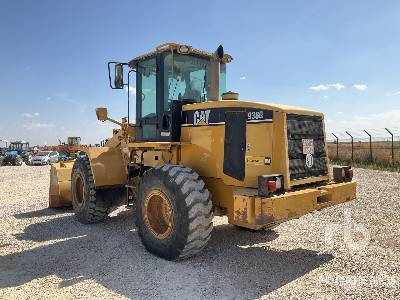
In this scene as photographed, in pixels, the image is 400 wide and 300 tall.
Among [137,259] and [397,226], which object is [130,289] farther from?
[397,226]

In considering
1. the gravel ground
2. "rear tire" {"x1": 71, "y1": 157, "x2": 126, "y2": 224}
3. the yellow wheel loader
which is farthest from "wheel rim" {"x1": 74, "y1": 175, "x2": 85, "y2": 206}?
the yellow wheel loader

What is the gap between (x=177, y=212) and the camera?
529cm

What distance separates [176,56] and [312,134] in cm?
263

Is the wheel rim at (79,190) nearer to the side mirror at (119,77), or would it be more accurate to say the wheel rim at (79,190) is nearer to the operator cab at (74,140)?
the side mirror at (119,77)

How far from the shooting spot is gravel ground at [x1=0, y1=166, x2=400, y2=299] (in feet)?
15.0

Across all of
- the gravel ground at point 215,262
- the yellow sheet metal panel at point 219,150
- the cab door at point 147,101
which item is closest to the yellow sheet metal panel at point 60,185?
the gravel ground at point 215,262

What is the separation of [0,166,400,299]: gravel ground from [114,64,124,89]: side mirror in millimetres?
2784

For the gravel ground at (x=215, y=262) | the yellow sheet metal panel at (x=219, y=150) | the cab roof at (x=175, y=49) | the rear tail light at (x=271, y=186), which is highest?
the cab roof at (x=175, y=49)

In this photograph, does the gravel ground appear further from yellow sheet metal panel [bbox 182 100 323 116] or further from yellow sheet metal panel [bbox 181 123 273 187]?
yellow sheet metal panel [bbox 182 100 323 116]

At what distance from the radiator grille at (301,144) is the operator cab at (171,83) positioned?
5.45 feet

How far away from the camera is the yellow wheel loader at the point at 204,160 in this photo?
5191 millimetres

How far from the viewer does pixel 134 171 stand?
7602mm

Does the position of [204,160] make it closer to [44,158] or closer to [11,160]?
[44,158]

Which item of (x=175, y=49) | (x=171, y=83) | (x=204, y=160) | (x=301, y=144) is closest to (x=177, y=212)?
(x=204, y=160)
